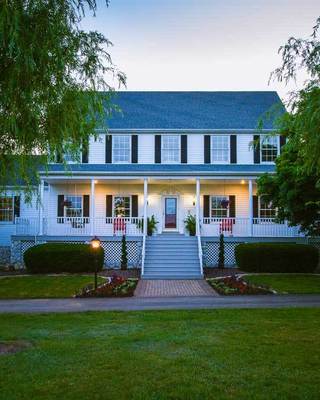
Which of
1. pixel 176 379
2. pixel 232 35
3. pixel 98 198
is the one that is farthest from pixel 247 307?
pixel 98 198

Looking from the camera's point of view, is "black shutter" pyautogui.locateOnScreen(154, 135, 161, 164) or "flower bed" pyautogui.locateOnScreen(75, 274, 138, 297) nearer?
"flower bed" pyautogui.locateOnScreen(75, 274, 138, 297)

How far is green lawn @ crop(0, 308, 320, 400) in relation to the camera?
556 cm

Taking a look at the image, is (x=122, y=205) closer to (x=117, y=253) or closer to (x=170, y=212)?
(x=170, y=212)

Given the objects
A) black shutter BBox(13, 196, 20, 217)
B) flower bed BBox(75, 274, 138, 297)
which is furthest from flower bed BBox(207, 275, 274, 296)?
black shutter BBox(13, 196, 20, 217)

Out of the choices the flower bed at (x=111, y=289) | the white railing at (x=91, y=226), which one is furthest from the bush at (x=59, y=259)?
the flower bed at (x=111, y=289)

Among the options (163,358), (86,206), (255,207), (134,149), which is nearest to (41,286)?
(86,206)

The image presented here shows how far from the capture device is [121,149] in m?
26.4

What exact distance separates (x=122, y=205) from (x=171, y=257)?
565 centimetres

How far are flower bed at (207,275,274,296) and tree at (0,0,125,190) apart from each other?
793 centimetres

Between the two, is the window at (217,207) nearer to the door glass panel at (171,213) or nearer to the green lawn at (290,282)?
the door glass panel at (171,213)

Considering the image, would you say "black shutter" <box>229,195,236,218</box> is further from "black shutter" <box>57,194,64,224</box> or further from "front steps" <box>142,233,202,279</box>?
"black shutter" <box>57,194,64,224</box>

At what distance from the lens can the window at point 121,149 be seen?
26344 millimetres

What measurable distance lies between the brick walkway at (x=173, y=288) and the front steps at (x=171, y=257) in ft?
2.65

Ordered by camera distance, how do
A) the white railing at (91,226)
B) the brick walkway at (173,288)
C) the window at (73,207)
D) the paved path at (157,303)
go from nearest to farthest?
1. the paved path at (157,303)
2. the brick walkway at (173,288)
3. the white railing at (91,226)
4. the window at (73,207)
